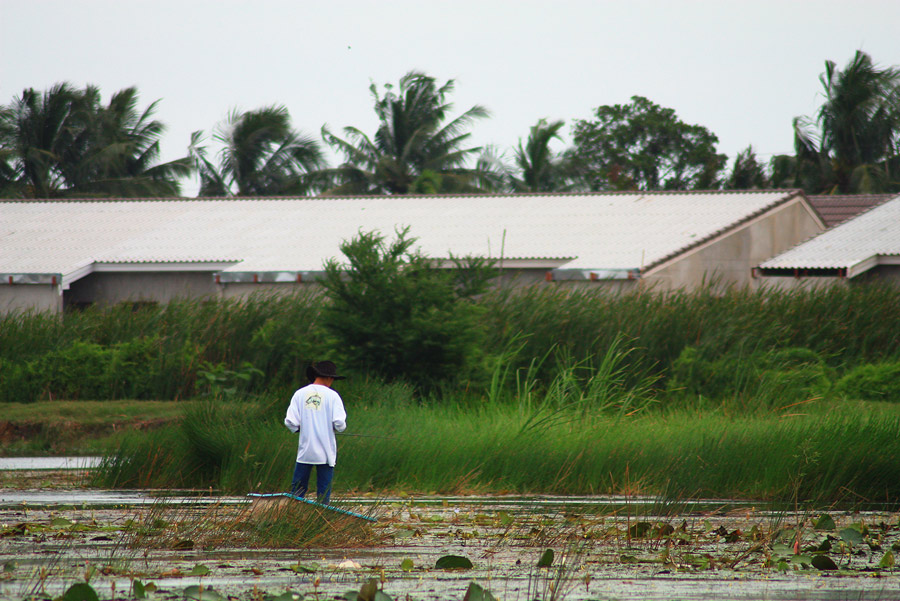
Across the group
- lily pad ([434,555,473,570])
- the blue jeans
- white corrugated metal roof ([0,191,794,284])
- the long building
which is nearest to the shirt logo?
the blue jeans

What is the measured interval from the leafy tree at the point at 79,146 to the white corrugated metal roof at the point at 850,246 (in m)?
26.6

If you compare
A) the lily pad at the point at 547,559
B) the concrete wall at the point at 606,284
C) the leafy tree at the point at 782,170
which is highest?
the leafy tree at the point at 782,170

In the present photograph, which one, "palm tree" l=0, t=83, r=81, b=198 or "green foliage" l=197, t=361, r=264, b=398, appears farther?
"palm tree" l=0, t=83, r=81, b=198

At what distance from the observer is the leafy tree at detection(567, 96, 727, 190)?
52.4 meters

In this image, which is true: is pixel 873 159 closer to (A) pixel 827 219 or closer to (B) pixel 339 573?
(A) pixel 827 219

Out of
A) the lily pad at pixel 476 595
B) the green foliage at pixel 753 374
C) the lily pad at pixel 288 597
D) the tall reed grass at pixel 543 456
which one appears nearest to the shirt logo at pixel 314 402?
the tall reed grass at pixel 543 456

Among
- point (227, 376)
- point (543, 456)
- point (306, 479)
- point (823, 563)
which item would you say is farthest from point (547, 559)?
point (227, 376)

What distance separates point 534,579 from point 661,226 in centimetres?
2430

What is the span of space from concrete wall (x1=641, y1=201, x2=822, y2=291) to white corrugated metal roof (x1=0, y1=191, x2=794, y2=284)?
0.33 meters

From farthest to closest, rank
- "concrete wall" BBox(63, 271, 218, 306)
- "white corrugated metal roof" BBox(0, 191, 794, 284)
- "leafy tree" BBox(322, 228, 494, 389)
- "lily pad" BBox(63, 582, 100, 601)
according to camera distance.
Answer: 1. "concrete wall" BBox(63, 271, 218, 306)
2. "white corrugated metal roof" BBox(0, 191, 794, 284)
3. "leafy tree" BBox(322, 228, 494, 389)
4. "lily pad" BBox(63, 582, 100, 601)

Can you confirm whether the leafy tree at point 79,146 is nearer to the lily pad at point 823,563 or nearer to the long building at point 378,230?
the long building at point 378,230

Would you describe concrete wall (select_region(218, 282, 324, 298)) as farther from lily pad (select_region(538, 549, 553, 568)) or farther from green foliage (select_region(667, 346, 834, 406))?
lily pad (select_region(538, 549, 553, 568))

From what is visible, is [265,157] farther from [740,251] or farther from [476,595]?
[476,595]

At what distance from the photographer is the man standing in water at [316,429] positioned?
370 inches
